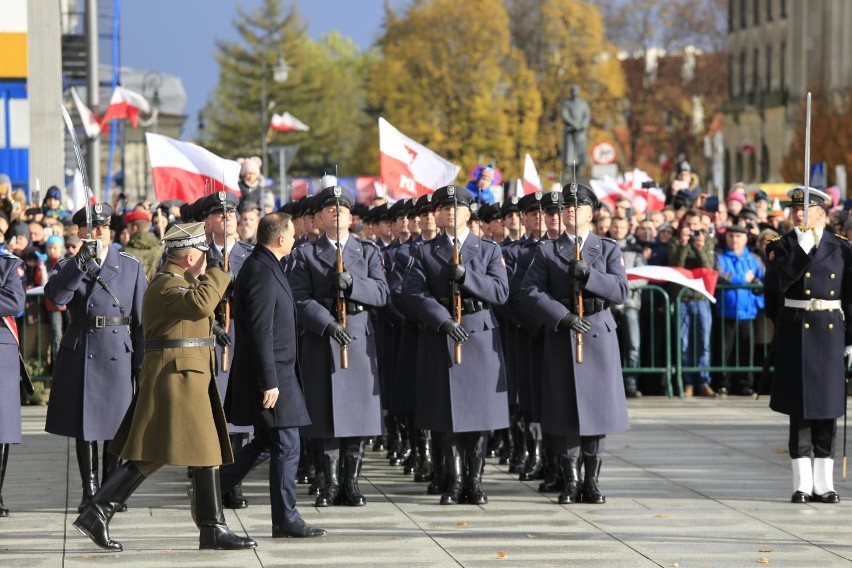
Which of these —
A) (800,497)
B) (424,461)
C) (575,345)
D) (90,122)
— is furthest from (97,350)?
(90,122)

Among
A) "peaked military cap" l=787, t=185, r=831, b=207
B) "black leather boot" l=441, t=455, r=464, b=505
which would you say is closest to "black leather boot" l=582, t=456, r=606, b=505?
"black leather boot" l=441, t=455, r=464, b=505

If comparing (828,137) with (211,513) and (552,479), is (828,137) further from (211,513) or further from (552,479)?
(211,513)

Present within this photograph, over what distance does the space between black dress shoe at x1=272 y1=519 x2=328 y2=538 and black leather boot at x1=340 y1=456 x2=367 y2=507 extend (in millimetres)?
1333

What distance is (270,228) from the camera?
1063 centimetres

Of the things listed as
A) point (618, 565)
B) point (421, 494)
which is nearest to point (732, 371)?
point (421, 494)

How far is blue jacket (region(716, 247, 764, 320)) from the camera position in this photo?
64.2ft

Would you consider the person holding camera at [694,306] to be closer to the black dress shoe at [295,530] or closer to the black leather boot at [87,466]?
the black leather boot at [87,466]

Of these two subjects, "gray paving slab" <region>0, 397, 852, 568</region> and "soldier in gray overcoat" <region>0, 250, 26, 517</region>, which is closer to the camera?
"gray paving slab" <region>0, 397, 852, 568</region>

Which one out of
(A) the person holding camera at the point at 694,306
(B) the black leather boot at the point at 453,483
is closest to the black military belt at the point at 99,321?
(B) the black leather boot at the point at 453,483

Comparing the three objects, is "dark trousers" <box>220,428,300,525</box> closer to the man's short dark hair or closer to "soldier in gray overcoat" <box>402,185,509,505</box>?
the man's short dark hair

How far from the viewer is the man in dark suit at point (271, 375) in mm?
10523

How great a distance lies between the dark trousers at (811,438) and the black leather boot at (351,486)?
283cm

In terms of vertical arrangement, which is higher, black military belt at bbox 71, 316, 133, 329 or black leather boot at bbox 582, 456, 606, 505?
black military belt at bbox 71, 316, 133, 329

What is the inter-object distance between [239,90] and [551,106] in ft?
102
